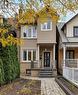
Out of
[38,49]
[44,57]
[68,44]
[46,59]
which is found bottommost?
[46,59]

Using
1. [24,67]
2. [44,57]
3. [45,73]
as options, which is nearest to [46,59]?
[44,57]

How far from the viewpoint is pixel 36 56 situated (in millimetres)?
39219

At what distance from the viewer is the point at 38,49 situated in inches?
1505

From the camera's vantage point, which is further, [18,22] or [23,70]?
[23,70]

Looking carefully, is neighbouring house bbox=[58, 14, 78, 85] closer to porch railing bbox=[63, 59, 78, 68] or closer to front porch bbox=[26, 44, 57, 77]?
porch railing bbox=[63, 59, 78, 68]

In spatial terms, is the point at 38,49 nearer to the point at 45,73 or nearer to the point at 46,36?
the point at 46,36

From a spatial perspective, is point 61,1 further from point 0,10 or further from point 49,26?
point 49,26

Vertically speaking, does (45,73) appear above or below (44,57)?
below

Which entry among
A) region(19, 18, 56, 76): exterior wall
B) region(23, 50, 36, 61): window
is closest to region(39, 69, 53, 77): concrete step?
region(19, 18, 56, 76): exterior wall

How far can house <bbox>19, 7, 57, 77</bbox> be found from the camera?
37.4 meters

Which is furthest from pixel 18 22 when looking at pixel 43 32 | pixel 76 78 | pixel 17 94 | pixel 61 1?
pixel 43 32

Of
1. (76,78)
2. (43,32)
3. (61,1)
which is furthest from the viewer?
(43,32)

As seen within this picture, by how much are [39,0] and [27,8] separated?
40cm

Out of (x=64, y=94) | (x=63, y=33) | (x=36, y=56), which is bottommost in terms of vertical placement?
(x=64, y=94)
